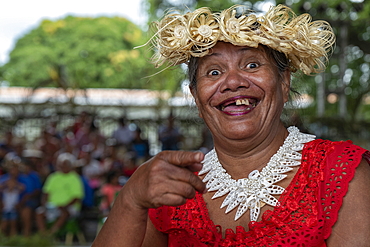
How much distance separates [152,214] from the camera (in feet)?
6.72

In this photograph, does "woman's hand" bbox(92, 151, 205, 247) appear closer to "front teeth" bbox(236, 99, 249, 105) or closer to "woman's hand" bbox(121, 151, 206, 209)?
"woman's hand" bbox(121, 151, 206, 209)

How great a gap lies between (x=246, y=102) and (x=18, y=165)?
255 inches

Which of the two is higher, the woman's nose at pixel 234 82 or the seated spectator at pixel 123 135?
the woman's nose at pixel 234 82

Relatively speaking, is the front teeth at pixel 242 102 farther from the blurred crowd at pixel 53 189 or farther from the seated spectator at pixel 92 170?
the seated spectator at pixel 92 170

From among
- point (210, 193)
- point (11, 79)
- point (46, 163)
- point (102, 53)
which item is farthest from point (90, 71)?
point (210, 193)

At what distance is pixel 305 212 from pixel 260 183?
0.27 meters

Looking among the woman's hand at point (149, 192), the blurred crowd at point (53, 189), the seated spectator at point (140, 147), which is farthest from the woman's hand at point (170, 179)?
the seated spectator at point (140, 147)

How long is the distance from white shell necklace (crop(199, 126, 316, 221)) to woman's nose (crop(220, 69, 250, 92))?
1.20 feet

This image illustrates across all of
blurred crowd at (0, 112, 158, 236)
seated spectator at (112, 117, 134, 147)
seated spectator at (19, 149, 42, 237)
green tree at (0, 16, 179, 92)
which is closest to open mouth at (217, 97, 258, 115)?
blurred crowd at (0, 112, 158, 236)

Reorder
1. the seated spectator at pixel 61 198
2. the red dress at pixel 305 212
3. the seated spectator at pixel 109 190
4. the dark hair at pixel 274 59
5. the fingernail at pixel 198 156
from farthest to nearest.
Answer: the seated spectator at pixel 61 198 → the seated spectator at pixel 109 190 → the dark hair at pixel 274 59 → the red dress at pixel 305 212 → the fingernail at pixel 198 156

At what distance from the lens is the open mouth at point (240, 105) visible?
1.92 metres

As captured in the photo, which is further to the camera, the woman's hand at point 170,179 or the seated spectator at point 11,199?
→ the seated spectator at point 11,199

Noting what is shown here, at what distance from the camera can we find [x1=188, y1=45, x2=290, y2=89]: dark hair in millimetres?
2010

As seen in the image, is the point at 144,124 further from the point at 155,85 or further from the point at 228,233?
the point at 228,233
